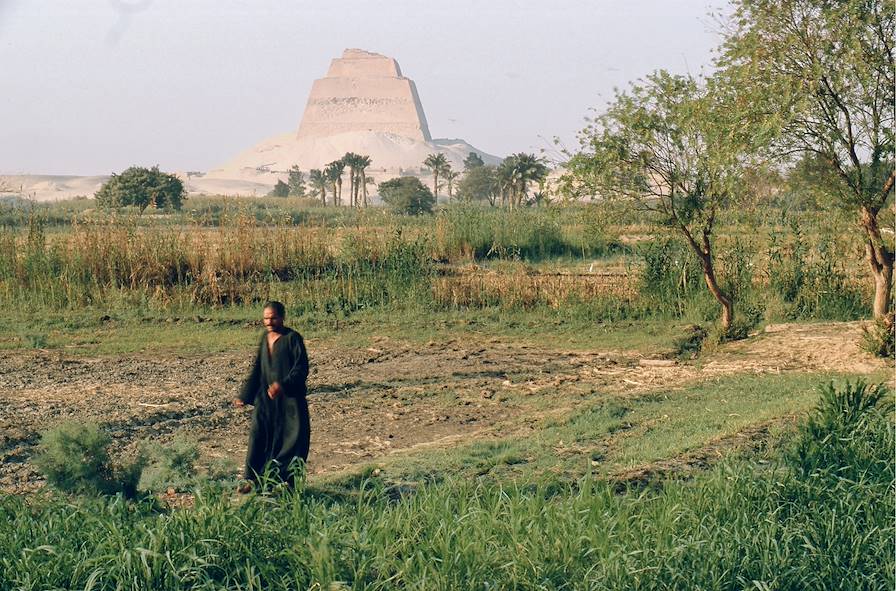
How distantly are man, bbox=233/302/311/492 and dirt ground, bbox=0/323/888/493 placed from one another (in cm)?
106

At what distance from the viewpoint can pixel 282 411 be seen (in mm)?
7211

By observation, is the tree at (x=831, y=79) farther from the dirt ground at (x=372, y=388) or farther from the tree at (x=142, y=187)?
the tree at (x=142, y=187)

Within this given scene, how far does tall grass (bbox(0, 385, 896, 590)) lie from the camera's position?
4.73 metres

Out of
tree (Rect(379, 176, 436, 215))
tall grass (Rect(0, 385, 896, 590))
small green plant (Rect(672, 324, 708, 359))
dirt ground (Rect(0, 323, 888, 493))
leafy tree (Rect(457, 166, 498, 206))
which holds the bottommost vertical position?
dirt ground (Rect(0, 323, 888, 493))

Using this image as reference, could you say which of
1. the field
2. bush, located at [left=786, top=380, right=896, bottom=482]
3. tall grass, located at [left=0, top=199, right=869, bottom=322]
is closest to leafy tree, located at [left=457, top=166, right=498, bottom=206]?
the field

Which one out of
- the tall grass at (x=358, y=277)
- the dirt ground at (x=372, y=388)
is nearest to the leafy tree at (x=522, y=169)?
the tall grass at (x=358, y=277)

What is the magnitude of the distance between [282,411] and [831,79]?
7432 mm

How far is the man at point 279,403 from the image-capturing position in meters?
7.12

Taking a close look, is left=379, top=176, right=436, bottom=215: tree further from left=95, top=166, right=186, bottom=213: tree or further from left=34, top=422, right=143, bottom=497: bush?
left=34, top=422, right=143, bottom=497: bush

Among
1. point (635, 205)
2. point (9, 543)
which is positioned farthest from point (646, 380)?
point (9, 543)

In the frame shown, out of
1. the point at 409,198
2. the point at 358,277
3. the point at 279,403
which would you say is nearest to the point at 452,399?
the point at 279,403

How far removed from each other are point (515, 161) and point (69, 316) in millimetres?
39920

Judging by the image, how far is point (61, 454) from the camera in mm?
6789

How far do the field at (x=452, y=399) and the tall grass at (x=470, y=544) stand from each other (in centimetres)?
2
